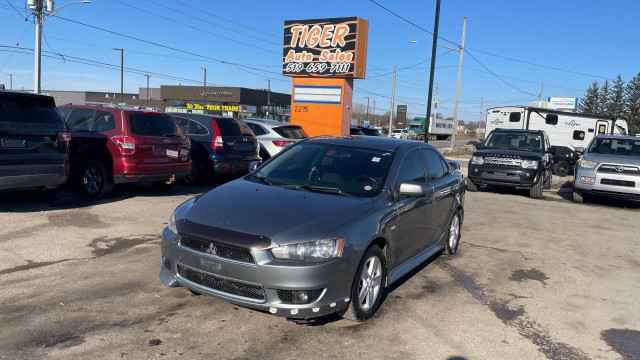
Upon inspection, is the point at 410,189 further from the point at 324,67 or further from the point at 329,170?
the point at 324,67

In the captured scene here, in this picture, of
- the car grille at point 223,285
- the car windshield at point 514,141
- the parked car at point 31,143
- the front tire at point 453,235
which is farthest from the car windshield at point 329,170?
the car windshield at point 514,141

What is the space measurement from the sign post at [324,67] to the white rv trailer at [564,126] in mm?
9225

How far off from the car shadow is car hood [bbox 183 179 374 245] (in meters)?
5.02

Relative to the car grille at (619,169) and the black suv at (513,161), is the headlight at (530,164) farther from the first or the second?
the car grille at (619,169)

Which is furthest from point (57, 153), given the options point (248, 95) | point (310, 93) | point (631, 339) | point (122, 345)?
point (248, 95)

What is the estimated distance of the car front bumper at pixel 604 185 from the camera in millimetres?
11586

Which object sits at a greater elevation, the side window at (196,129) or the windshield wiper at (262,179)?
the side window at (196,129)

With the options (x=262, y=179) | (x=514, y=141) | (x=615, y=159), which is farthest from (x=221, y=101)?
(x=262, y=179)

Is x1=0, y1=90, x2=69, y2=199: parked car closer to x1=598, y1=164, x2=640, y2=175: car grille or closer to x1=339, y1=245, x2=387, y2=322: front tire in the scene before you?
x1=339, y1=245, x2=387, y2=322: front tire

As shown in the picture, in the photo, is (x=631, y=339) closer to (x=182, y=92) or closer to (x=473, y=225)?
(x=473, y=225)

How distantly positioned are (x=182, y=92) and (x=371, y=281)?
73.4 metres

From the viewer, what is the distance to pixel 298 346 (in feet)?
12.3

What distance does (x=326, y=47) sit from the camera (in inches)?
672

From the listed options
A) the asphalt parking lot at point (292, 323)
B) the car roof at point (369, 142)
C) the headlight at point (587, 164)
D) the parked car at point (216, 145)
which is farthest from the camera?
the headlight at point (587, 164)
